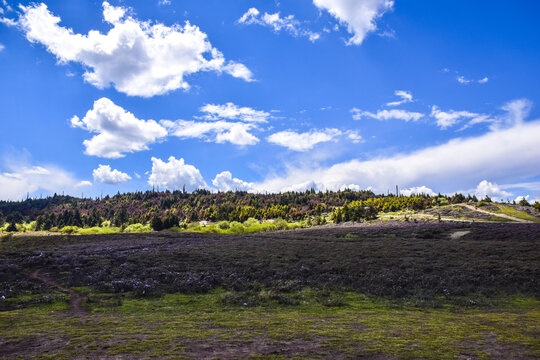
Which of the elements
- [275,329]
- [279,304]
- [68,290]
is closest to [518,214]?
[279,304]

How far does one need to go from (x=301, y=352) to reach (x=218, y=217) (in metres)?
167

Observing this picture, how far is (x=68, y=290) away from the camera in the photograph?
20578 mm

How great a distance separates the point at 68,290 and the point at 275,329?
1745 centimetres

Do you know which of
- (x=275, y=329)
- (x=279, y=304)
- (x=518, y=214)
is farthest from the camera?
(x=518, y=214)

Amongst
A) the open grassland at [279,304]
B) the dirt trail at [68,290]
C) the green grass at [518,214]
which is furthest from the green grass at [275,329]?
the green grass at [518,214]

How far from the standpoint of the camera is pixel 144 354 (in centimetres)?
887

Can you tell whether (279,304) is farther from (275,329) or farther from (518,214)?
(518,214)

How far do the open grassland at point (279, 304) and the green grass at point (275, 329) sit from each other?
0.21ft

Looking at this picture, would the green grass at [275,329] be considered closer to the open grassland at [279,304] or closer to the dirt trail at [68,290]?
the open grassland at [279,304]

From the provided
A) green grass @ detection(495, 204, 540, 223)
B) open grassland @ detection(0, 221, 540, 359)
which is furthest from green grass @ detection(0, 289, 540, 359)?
green grass @ detection(495, 204, 540, 223)

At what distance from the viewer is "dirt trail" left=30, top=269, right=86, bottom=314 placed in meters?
16.5

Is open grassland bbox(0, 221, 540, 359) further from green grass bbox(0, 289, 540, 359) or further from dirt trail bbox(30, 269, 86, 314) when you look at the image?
dirt trail bbox(30, 269, 86, 314)

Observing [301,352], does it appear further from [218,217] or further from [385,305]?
[218,217]

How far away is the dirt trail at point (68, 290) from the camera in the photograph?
1653cm
